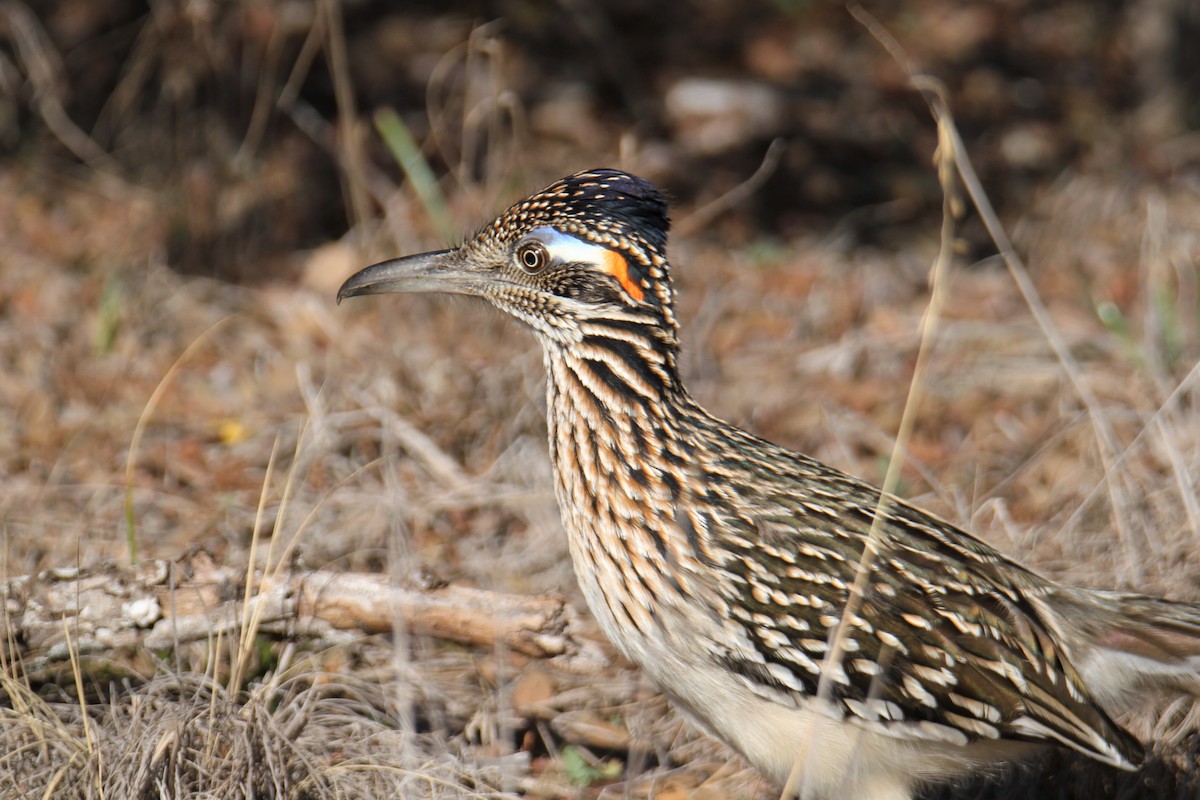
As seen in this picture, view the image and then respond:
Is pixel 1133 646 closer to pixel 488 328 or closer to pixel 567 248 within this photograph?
pixel 567 248

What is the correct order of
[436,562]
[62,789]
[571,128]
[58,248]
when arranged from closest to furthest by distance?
[62,789]
[436,562]
[58,248]
[571,128]

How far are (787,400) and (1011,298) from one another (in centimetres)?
201

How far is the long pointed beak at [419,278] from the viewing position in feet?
15.8

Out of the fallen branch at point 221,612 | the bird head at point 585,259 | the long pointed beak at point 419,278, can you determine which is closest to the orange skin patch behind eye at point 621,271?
the bird head at point 585,259

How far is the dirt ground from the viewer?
192 inches

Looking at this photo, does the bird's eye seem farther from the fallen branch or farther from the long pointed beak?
the fallen branch

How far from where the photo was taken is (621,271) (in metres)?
4.46

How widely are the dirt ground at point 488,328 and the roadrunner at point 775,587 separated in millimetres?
682

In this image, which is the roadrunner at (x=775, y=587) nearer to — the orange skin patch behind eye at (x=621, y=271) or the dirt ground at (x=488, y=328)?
the orange skin patch behind eye at (x=621, y=271)

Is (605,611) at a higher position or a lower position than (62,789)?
higher

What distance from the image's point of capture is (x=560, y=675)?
18.2 feet

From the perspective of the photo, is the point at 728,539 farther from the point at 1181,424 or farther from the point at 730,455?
the point at 1181,424

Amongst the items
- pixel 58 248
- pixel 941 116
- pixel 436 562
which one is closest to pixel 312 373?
pixel 436 562

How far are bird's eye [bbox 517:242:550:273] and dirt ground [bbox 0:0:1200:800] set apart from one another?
59 centimetres
